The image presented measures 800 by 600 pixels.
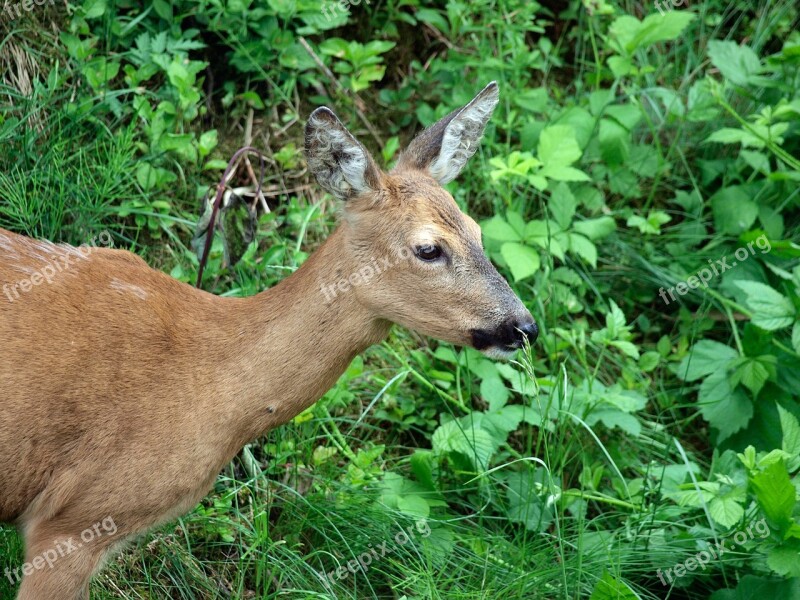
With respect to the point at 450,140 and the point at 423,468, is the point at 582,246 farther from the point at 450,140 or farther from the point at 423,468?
the point at 423,468

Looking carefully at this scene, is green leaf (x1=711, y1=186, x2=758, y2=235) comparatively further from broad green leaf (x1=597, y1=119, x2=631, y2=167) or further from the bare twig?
the bare twig

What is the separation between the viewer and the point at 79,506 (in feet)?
13.2

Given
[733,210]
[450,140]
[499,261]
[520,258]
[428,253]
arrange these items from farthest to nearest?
[733,210], [499,261], [520,258], [450,140], [428,253]

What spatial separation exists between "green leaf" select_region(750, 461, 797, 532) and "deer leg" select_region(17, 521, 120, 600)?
265cm

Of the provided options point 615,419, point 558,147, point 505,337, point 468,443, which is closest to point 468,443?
point 468,443

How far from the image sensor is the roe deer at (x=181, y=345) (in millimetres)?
4020

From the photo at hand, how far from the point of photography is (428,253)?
4348 mm

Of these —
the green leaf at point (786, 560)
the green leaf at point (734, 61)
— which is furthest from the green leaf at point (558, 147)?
the green leaf at point (786, 560)

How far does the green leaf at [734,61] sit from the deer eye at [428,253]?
363cm

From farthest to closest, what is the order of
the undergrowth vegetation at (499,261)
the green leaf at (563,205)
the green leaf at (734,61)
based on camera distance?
the green leaf at (734,61)
the green leaf at (563,205)
the undergrowth vegetation at (499,261)

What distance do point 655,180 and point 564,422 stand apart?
8.81ft

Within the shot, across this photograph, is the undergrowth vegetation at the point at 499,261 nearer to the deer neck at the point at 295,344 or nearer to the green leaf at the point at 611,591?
the green leaf at the point at 611,591

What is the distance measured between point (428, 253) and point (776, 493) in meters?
1.78

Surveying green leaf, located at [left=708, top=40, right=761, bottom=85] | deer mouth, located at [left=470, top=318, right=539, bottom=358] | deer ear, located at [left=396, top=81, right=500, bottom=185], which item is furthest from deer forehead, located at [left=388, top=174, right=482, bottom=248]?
green leaf, located at [left=708, top=40, right=761, bottom=85]
